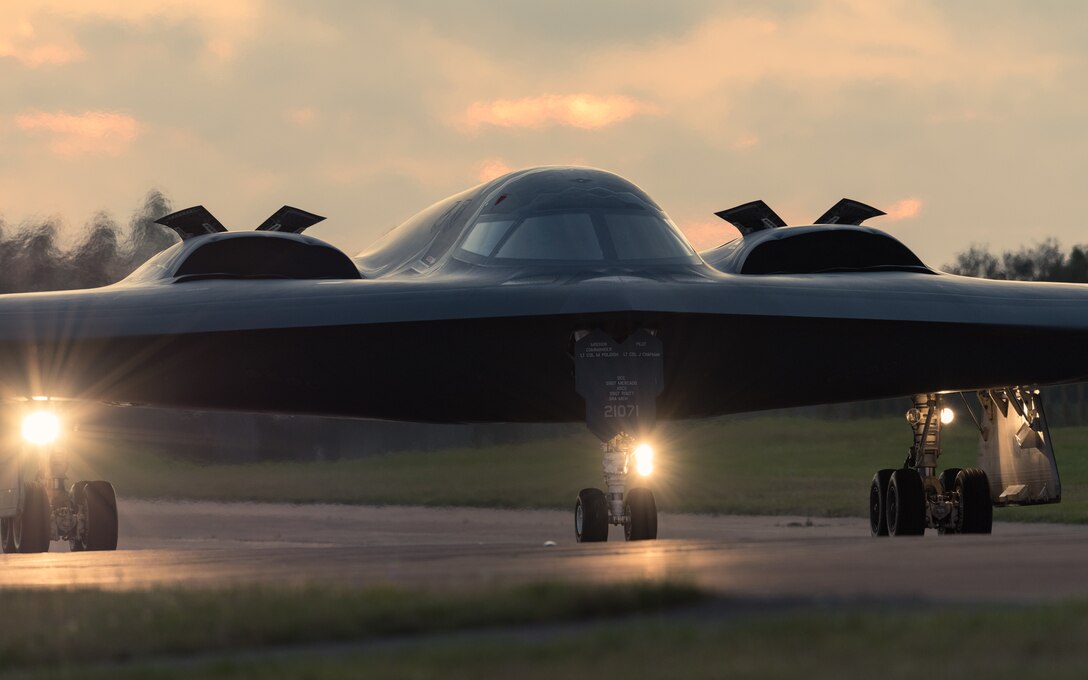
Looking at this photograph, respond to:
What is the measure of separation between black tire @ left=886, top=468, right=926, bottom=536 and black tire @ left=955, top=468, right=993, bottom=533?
1.38 feet

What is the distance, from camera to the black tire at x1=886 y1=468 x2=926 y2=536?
17.5m

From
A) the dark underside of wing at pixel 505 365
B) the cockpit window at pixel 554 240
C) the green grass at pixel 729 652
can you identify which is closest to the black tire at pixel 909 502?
the dark underside of wing at pixel 505 365

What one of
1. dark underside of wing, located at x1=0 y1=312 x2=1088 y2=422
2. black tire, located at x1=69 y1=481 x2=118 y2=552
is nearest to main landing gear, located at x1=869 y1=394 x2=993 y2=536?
dark underside of wing, located at x1=0 y1=312 x2=1088 y2=422

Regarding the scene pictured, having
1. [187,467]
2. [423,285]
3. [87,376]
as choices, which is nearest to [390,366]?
[423,285]

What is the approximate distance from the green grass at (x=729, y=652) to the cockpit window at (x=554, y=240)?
958 cm

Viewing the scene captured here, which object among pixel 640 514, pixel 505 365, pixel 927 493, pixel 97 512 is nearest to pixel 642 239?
pixel 505 365

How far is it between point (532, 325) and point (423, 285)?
45.0 inches

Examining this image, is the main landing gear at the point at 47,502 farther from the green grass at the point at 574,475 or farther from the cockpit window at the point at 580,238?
the green grass at the point at 574,475

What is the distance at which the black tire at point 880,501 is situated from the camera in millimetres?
17906

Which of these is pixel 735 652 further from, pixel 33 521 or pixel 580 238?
pixel 33 521

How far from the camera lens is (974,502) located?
57.2 ft

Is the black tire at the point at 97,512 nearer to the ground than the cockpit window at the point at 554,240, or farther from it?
nearer to the ground

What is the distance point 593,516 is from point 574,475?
13.9m

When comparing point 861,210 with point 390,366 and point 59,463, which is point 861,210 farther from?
point 59,463
